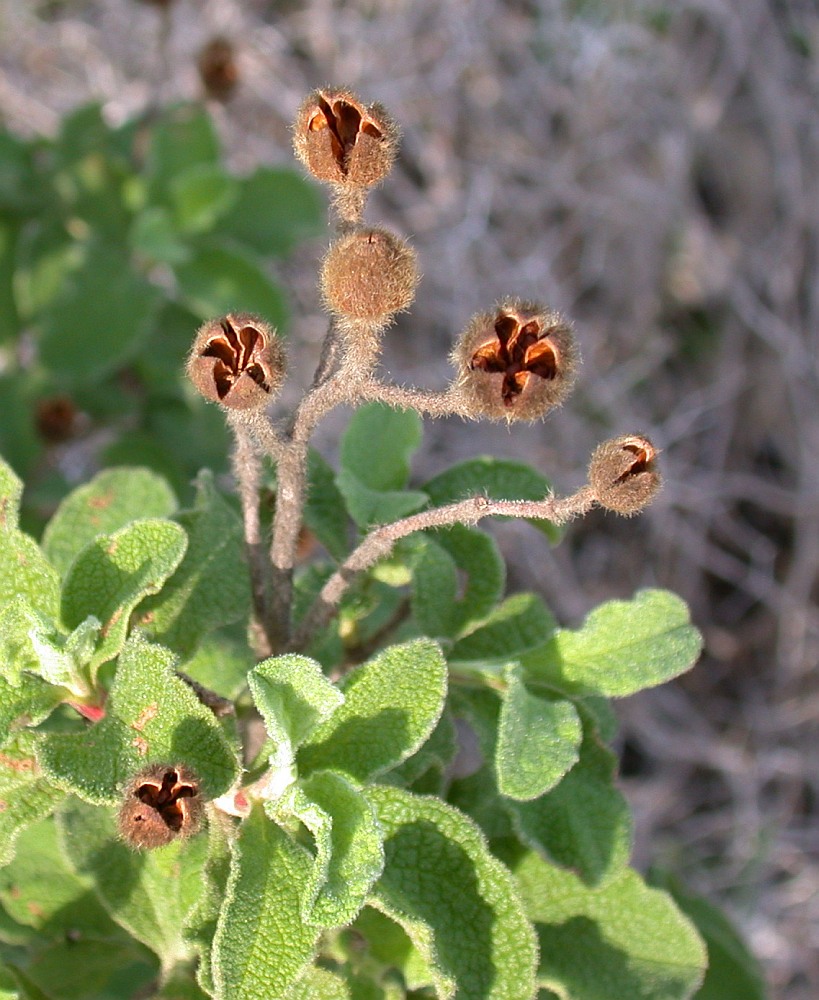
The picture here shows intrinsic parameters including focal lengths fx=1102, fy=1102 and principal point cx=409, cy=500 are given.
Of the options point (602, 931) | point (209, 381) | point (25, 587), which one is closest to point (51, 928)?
point (25, 587)

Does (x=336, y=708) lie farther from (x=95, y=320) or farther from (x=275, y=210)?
(x=275, y=210)

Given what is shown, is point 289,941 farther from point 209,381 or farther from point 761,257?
point 761,257

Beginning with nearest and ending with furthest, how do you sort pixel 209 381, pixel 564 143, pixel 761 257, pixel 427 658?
pixel 209 381 < pixel 427 658 < pixel 761 257 < pixel 564 143

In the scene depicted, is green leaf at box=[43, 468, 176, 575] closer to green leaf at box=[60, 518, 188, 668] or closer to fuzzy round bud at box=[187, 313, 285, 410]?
green leaf at box=[60, 518, 188, 668]

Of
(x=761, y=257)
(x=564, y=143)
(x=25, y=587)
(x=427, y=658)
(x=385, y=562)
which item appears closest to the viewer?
(x=427, y=658)

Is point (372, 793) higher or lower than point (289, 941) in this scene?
higher

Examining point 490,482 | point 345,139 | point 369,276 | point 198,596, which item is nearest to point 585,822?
point 490,482

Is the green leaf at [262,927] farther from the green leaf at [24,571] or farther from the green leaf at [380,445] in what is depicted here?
the green leaf at [380,445]

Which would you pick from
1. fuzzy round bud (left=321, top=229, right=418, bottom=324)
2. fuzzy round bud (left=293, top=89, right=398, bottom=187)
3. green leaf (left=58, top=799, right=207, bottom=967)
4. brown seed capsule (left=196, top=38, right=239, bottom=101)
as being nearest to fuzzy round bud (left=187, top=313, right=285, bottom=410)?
Result: fuzzy round bud (left=321, top=229, right=418, bottom=324)
